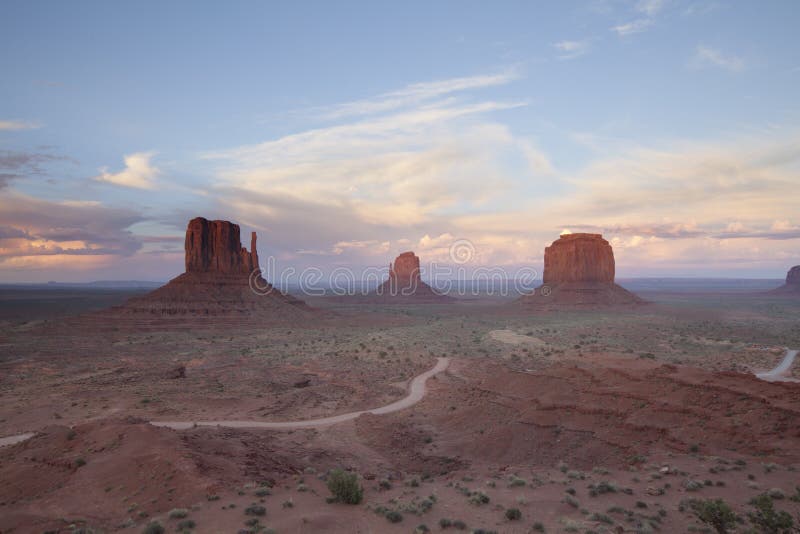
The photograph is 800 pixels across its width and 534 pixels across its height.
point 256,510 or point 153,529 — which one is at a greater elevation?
point 153,529

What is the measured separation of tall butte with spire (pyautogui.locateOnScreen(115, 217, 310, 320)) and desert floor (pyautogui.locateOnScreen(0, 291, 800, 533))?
31.5 m

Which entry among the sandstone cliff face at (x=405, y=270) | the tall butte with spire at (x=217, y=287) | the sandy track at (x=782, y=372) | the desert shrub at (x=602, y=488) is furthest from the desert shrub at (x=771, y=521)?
the sandstone cliff face at (x=405, y=270)

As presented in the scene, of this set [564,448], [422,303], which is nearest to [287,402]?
[564,448]

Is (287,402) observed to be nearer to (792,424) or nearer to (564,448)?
(564,448)

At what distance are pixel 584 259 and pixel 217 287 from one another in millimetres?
83669

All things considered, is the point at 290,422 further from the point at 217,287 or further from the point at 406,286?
the point at 406,286

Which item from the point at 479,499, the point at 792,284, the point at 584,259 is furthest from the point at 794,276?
the point at 479,499

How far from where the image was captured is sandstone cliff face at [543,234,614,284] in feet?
339

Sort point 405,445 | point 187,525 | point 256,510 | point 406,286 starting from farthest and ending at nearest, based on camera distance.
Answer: point 406,286
point 405,445
point 256,510
point 187,525

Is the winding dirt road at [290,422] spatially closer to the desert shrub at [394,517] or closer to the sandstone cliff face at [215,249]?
the desert shrub at [394,517]

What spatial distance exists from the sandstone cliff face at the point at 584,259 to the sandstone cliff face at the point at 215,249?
7523 cm

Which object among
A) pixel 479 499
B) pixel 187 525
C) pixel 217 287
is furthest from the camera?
pixel 217 287

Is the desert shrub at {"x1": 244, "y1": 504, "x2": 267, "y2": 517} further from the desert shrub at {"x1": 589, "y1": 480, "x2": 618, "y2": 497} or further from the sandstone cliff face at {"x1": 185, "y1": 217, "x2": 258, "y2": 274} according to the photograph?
the sandstone cliff face at {"x1": 185, "y1": 217, "x2": 258, "y2": 274}

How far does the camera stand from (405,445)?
20.6m
